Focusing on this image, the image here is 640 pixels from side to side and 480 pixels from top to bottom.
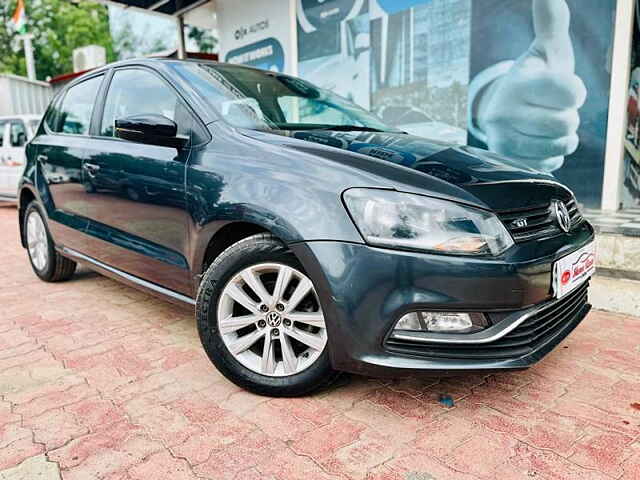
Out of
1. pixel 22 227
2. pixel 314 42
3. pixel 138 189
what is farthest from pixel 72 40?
pixel 138 189

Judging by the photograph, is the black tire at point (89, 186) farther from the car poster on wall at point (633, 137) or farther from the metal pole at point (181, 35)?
the metal pole at point (181, 35)

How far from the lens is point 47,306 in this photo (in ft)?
12.0

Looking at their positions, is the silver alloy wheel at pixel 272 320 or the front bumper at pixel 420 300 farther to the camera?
the silver alloy wheel at pixel 272 320

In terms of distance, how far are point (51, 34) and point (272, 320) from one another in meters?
35.9

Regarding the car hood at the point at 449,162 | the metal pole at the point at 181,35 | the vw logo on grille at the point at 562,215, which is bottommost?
the vw logo on grille at the point at 562,215

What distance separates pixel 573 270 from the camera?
2199 mm

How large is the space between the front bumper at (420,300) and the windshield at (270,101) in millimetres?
913

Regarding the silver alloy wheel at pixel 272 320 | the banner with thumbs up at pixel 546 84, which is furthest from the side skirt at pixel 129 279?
the banner with thumbs up at pixel 546 84

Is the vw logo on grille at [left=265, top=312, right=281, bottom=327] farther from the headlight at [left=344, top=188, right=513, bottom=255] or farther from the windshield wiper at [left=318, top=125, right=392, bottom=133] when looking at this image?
the windshield wiper at [left=318, top=125, right=392, bottom=133]

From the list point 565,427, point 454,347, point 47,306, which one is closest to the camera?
point 454,347

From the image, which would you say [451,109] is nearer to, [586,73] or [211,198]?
[586,73]

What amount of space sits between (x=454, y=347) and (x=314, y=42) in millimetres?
6662

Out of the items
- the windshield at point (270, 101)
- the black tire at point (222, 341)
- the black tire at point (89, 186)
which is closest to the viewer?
the black tire at point (222, 341)

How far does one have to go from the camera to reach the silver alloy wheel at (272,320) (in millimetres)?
2107
